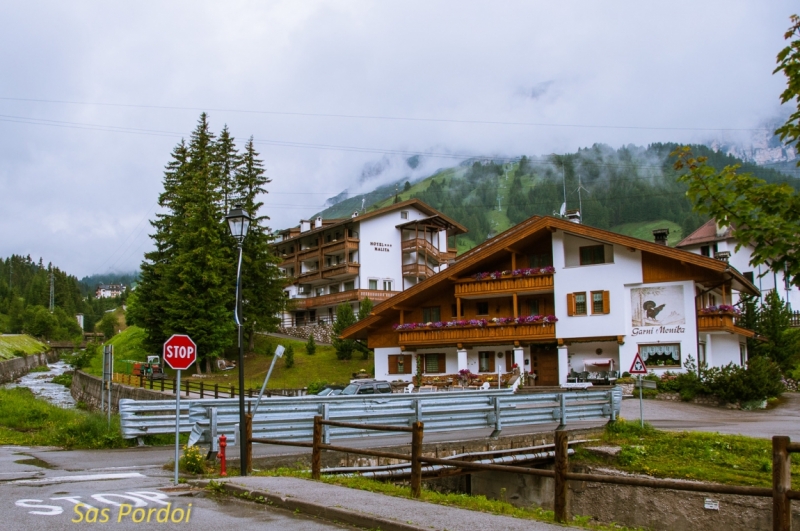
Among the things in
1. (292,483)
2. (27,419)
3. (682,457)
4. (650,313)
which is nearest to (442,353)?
(650,313)

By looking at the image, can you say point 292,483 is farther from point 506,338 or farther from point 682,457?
point 506,338

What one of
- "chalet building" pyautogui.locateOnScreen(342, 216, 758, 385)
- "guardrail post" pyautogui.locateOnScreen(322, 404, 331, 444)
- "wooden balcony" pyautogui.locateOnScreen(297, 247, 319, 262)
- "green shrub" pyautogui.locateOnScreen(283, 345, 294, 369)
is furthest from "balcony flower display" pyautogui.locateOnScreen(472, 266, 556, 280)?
"wooden balcony" pyautogui.locateOnScreen(297, 247, 319, 262)

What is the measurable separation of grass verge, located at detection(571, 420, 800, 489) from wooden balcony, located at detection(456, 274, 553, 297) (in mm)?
21410

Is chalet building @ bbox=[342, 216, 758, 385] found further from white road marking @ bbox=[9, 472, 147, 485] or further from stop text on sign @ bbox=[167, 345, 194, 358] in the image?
white road marking @ bbox=[9, 472, 147, 485]

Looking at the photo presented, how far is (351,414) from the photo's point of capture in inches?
659

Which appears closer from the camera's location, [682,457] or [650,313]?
[682,457]

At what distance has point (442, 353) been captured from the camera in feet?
154

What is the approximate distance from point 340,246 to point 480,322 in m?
30.1

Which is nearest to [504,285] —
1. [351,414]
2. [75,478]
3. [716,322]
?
[716,322]

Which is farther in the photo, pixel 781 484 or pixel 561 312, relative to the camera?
pixel 561 312

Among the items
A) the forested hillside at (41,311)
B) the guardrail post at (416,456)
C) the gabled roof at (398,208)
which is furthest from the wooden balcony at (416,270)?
the forested hillside at (41,311)

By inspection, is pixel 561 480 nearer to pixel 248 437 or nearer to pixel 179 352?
pixel 248 437

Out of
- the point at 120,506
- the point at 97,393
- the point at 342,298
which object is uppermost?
the point at 342,298

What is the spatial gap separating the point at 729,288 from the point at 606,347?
7.95m
